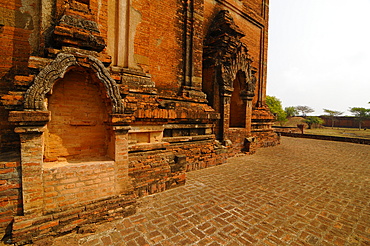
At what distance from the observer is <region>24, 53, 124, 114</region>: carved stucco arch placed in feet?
8.54

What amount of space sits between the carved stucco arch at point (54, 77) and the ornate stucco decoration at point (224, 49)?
562 cm

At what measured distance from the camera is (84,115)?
3.46 m

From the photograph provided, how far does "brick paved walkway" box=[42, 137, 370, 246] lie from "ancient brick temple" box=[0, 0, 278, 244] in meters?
0.49

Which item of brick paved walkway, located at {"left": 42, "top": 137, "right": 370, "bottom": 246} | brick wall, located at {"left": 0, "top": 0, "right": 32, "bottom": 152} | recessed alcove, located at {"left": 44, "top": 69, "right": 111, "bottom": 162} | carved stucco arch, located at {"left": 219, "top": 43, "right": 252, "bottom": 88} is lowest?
brick paved walkway, located at {"left": 42, "top": 137, "right": 370, "bottom": 246}

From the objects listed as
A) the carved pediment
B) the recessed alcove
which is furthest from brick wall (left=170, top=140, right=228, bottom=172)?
the carved pediment

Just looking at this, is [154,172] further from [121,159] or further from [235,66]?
[235,66]

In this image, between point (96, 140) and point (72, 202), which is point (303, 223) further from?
point (96, 140)

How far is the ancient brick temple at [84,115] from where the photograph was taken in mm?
2566

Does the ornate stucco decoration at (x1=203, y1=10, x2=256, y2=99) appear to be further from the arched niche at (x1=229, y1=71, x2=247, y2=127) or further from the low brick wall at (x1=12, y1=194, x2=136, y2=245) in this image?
the low brick wall at (x1=12, y1=194, x2=136, y2=245)

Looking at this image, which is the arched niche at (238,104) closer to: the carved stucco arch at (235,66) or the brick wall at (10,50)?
the carved stucco arch at (235,66)

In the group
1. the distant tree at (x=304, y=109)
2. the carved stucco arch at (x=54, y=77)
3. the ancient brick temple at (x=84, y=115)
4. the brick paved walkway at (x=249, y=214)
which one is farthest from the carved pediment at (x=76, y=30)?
the distant tree at (x=304, y=109)

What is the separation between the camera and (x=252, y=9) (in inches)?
436

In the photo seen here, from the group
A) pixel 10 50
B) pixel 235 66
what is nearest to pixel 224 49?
pixel 235 66

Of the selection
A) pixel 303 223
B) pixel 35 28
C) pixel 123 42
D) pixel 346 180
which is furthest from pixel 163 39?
pixel 346 180
